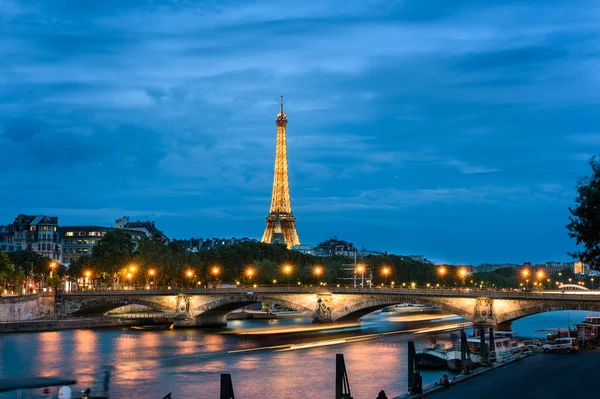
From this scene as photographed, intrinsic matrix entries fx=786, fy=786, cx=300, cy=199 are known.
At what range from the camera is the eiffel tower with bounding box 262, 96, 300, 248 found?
17375cm

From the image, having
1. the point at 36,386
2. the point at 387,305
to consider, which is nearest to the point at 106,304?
the point at 387,305

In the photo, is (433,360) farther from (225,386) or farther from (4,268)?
(4,268)

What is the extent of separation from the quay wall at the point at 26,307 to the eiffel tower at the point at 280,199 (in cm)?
8580

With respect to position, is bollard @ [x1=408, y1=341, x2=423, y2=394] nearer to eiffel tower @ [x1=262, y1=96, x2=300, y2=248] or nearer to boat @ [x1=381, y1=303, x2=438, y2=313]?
boat @ [x1=381, y1=303, x2=438, y2=313]

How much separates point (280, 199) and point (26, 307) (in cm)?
9664

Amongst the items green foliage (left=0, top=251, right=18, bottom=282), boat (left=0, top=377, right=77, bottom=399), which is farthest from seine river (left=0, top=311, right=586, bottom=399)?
green foliage (left=0, top=251, right=18, bottom=282)

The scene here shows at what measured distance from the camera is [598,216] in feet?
87.7

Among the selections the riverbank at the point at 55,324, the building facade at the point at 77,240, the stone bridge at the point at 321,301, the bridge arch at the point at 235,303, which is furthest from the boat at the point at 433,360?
the building facade at the point at 77,240

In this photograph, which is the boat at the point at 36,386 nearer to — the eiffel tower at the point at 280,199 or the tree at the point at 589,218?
the tree at the point at 589,218

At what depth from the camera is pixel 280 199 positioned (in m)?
176

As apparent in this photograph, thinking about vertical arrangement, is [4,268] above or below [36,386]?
above

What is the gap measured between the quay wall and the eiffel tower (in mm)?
85803

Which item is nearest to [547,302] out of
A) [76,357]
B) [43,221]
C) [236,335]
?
[236,335]

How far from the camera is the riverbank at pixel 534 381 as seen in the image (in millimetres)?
31922
